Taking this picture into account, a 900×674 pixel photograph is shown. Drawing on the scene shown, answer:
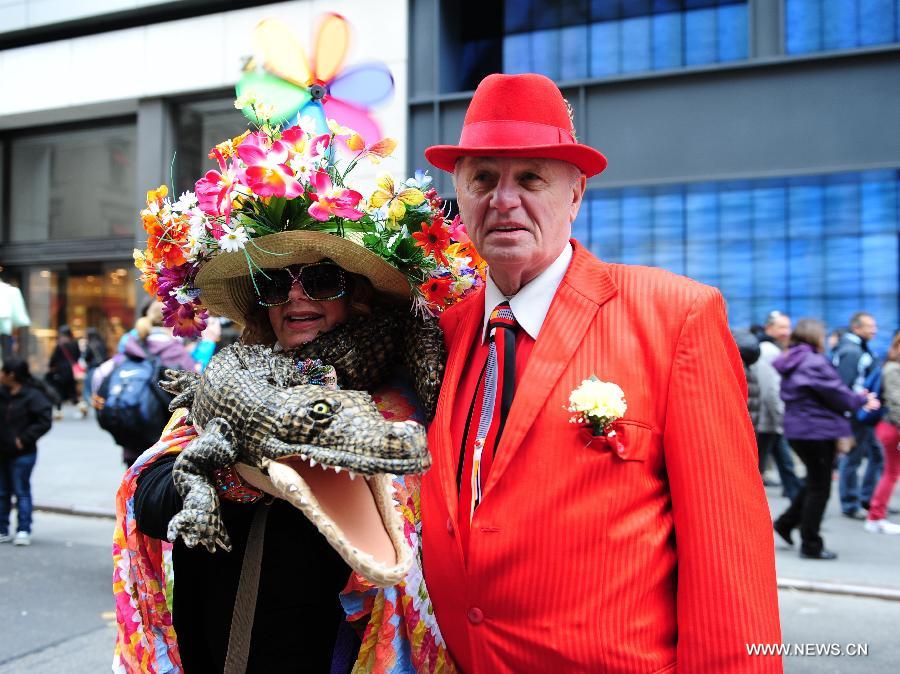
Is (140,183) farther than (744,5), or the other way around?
(140,183)

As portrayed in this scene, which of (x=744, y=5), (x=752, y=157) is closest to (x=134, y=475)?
(x=752, y=157)

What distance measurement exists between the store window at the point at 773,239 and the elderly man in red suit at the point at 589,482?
9285 millimetres

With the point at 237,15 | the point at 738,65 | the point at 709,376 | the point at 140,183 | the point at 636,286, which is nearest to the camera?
the point at 709,376

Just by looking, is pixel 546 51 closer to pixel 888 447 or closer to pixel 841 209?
pixel 841 209

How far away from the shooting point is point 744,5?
34.1ft

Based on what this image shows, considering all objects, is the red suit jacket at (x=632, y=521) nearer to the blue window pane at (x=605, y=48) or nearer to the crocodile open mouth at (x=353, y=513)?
the crocodile open mouth at (x=353, y=513)

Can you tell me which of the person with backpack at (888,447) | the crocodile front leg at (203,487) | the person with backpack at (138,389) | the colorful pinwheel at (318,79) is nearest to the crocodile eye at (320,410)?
the crocodile front leg at (203,487)

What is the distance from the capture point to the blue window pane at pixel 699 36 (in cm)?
1045

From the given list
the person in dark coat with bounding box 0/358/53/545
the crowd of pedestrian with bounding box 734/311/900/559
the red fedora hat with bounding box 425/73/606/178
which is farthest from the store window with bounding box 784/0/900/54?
the person in dark coat with bounding box 0/358/53/545

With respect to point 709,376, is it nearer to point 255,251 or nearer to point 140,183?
point 255,251

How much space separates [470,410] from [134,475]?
911 millimetres

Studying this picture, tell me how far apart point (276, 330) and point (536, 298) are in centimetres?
71

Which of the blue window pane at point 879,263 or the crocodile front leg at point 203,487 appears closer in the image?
the crocodile front leg at point 203,487

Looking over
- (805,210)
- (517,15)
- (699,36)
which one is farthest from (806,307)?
(517,15)
